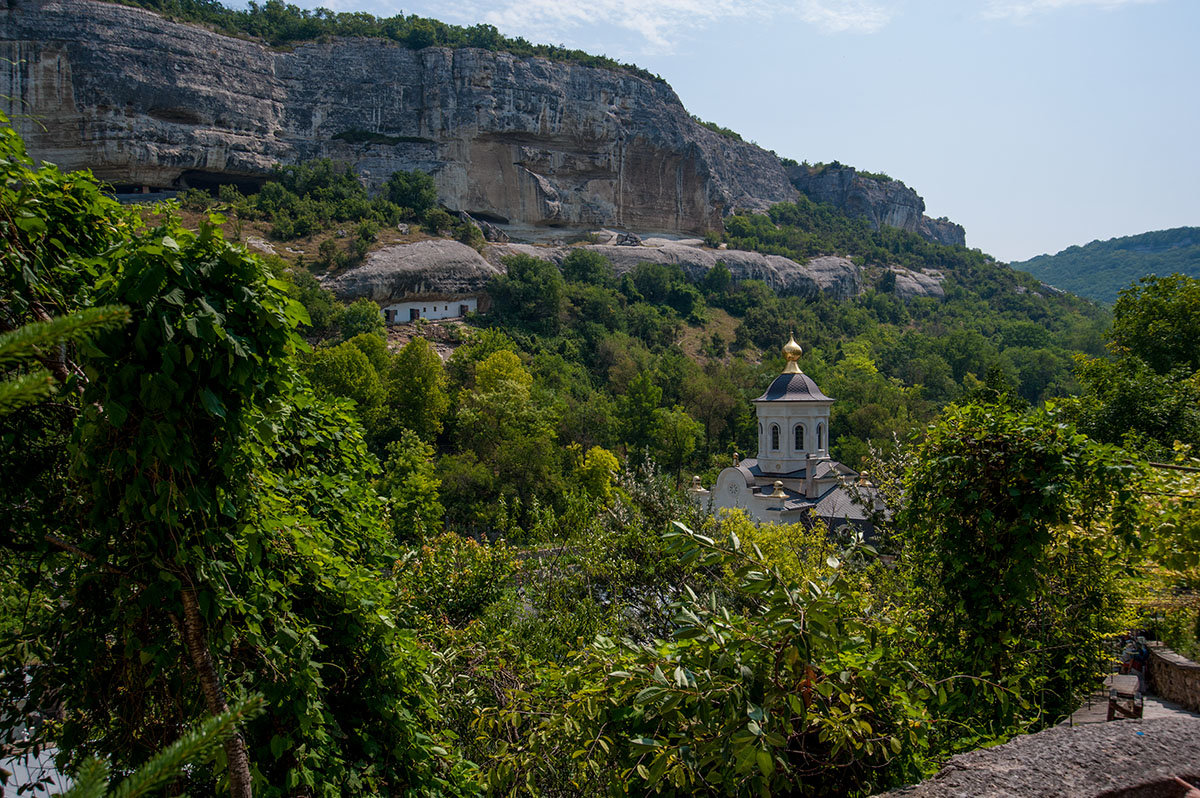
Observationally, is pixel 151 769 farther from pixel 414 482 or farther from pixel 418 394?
pixel 418 394

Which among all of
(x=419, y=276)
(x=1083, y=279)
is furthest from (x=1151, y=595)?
(x=1083, y=279)

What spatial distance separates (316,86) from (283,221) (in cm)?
1637

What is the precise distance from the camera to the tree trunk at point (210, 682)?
304 centimetres

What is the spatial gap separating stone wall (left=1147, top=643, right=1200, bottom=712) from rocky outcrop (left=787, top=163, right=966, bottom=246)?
113138mm

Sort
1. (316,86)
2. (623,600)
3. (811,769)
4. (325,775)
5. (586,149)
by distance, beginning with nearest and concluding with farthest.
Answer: (811,769) → (325,775) → (623,600) → (316,86) → (586,149)

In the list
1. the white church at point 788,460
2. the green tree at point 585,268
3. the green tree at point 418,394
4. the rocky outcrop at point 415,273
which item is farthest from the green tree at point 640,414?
the green tree at point 585,268

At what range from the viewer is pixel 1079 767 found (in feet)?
9.97

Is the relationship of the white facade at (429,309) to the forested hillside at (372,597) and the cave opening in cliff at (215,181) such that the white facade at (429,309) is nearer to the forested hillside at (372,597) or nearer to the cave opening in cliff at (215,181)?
the cave opening in cliff at (215,181)

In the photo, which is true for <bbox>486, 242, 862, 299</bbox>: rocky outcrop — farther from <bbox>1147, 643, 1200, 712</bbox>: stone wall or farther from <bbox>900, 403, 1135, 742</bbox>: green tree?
<bbox>900, 403, 1135, 742</bbox>: green tree

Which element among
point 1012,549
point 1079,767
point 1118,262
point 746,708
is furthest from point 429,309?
point 1118,262

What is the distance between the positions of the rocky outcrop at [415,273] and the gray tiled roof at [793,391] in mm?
26543

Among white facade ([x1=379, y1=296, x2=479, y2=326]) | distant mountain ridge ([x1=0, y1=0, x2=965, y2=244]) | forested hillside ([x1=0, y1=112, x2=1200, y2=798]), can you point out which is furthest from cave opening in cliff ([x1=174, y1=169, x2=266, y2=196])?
forested hillside ([x1=0, y1=112, x2=1200, y2=798])

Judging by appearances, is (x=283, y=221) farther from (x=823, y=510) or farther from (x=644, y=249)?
(x=823, y=510)

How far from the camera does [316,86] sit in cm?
5738
